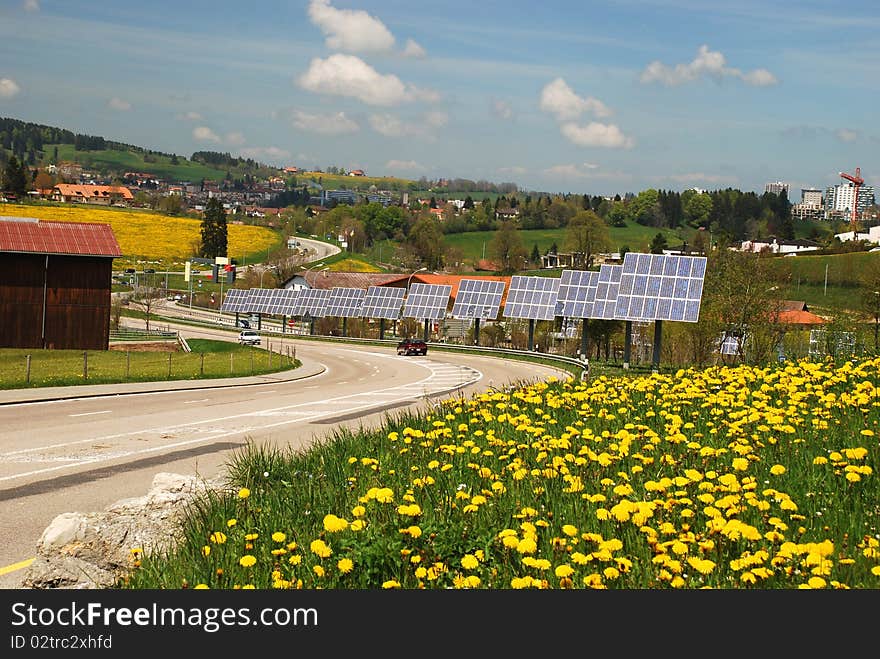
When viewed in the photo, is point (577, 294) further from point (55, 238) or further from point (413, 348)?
point (55, 238)

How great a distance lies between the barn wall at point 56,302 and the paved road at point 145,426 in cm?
1598

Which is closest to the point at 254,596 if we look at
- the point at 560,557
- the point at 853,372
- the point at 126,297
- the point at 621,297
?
the point at 560,557

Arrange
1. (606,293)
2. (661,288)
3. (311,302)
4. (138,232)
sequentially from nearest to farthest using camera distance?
1. (661,288)
2. (606,293)
3. (311,302)
4. (138,232)

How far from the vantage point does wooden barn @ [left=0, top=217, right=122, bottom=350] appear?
5762 centimetres

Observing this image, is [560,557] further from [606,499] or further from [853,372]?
[853,372]

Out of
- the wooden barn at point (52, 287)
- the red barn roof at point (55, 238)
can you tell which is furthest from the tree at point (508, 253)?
the wooden barn at point (52, 287)

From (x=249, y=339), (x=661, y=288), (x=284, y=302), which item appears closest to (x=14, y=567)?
(x=661, y=288)

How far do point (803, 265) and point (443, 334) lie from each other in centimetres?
5490

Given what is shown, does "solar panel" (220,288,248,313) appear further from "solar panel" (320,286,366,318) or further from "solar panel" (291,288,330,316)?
"solar panel" (320,286,366,318)

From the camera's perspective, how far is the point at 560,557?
7.54 metres

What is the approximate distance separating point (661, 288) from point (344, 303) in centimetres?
4617

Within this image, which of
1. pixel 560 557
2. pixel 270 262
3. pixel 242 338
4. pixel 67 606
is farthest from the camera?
pixel 270 262

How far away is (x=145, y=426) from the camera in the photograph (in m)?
24.0

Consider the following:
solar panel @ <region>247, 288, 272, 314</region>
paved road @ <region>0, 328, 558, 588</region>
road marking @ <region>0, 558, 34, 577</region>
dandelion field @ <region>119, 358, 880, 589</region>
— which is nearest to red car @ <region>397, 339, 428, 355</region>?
paved road @ <region>0, 328, 558, 588</region>
